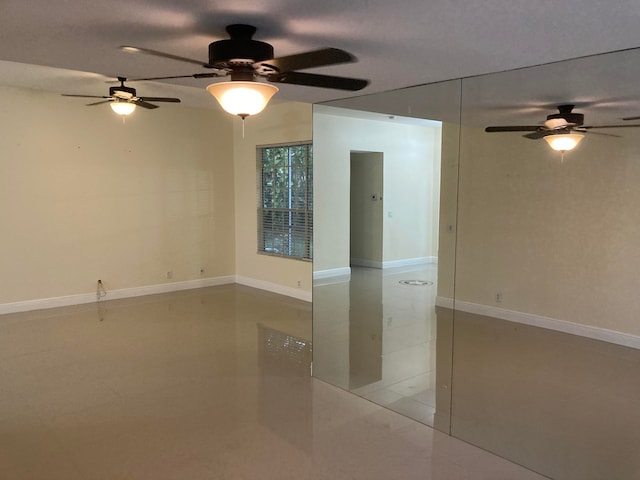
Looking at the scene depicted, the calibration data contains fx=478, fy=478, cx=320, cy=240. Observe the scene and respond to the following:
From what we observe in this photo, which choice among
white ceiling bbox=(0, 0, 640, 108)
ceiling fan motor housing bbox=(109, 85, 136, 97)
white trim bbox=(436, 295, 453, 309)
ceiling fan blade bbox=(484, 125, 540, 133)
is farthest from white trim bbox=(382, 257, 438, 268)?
ceiling fan motor housing bbox=(109, 85, 136, 97)

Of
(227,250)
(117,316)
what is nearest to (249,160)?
(227,250)

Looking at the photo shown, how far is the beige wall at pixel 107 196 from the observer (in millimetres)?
6188

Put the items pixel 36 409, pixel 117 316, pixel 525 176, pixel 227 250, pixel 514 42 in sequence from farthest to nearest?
pixel 227 250 → pixel 117 316 → pixel 525 176 → pixel 36 409 → pixel 514 42

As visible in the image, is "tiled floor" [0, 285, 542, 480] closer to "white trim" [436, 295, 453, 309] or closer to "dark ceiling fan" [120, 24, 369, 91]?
"white trim" [436, 295, 453, 309]

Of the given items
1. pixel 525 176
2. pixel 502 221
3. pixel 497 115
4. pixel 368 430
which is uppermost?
pixel 497 115

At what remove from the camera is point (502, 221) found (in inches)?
159

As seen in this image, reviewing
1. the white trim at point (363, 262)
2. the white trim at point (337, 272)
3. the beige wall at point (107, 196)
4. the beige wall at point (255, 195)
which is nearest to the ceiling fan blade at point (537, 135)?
the beige wall at point (255, 195)

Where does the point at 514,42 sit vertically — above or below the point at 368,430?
above

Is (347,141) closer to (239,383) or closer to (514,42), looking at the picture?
(239,383)

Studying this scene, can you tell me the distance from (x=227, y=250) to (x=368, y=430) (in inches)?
215

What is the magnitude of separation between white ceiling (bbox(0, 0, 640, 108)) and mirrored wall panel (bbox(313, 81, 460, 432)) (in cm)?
69

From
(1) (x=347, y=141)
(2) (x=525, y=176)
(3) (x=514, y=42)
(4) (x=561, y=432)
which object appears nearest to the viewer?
(3) (x=514, y=42)

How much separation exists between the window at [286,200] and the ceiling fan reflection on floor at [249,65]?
4.42 m

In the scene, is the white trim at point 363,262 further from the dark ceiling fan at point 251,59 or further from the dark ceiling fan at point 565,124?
the dark ceiling fan at point 251,59
